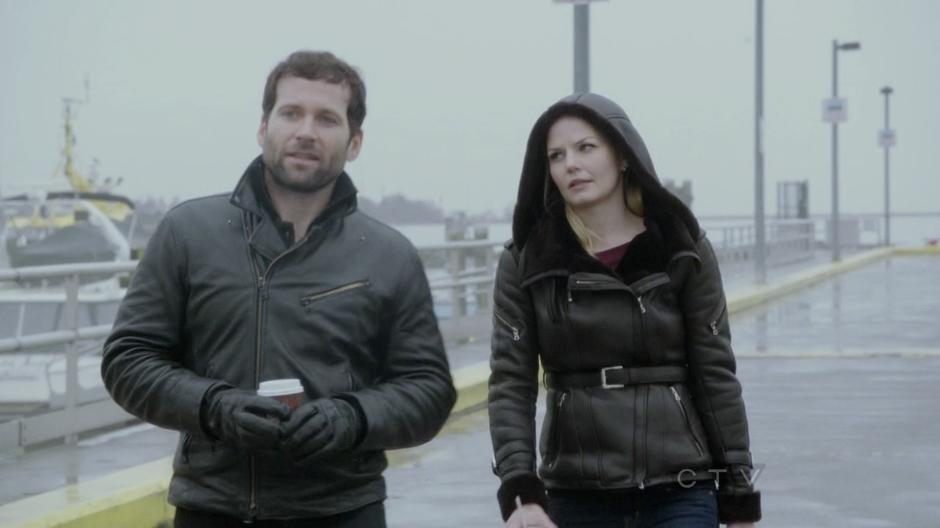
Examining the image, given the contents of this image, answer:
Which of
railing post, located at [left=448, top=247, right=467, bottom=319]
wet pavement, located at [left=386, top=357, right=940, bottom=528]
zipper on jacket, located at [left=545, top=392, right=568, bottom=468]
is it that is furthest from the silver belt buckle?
railing post, located at [left=448, top=247, right=467, bottom=319]

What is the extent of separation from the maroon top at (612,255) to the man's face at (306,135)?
68 cm

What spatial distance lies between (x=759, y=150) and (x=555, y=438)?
2850 cm

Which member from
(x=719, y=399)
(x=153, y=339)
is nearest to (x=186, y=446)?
(x=153, y=339)

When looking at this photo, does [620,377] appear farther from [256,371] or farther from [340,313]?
[256,371]

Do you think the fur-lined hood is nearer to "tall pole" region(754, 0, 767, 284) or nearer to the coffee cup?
the coffee cup

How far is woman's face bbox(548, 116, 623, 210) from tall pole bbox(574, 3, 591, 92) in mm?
10719

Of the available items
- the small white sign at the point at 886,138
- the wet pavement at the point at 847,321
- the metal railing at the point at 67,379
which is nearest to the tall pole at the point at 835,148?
the wet pavement at the point at 847,321

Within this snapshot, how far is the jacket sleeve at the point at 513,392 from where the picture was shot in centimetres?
405

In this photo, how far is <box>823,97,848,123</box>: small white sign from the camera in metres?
42.3

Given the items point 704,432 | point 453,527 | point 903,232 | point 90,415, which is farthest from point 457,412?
point 903,232

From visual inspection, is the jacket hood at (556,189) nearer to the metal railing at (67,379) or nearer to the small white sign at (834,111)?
the metal railing at (67,379)

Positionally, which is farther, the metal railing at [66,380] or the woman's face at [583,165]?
the metal railing at [66,380]

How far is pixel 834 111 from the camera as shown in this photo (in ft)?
139

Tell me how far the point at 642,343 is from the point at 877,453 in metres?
6.64
